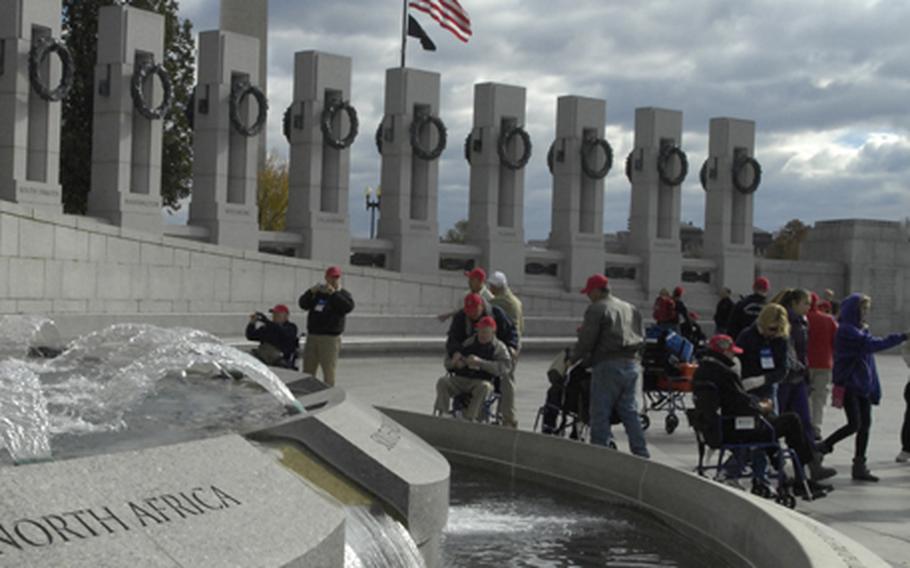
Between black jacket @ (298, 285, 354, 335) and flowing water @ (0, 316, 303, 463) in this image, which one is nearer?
flowing water @ (0, 316, 303, 463)

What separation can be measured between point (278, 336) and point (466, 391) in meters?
2.97

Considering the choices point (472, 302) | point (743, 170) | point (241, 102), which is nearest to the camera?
point (472, 302)

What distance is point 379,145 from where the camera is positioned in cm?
2869

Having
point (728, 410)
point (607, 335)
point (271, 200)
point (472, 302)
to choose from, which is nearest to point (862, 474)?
point (728, 410)

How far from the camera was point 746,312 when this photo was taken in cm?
1451

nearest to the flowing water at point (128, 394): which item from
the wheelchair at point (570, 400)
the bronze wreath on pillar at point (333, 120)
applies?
the wheelchair at point (570, 400)

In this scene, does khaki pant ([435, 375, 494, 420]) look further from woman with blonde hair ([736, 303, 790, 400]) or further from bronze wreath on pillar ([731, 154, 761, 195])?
bronze wreath on pillar ([731, 154, 761, 195])

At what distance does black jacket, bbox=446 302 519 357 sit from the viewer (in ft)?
36.2

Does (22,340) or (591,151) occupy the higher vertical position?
(591,151)

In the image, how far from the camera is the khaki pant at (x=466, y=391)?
10828 millimetres

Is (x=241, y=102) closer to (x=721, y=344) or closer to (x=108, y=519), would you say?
(x=721, y=344)

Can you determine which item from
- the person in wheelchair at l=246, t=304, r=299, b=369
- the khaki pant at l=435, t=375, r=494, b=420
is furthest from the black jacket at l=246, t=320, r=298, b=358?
the khaki pant at l=435, t=375, r=494, b=420

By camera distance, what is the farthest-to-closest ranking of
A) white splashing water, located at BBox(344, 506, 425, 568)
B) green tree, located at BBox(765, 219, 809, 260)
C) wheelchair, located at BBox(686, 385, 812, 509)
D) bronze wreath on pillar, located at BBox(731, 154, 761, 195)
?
1. green tree, located at BBox(765, 219, 809, 260)
2. bronze wreath on pillar, located at BBox(731, 154, 761, 195)
3. wheelchair, located at BBox(686, 385, 812, 509)
4. white splashing water, located at BBox(344, 506, 425, 568)

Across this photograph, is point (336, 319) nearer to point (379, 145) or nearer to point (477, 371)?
point (477, 371)
